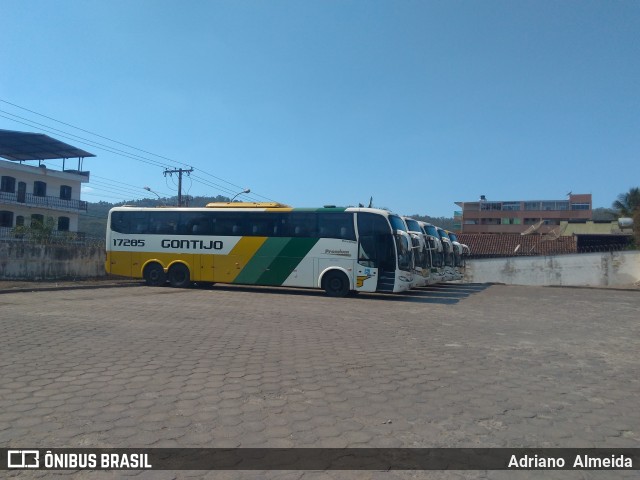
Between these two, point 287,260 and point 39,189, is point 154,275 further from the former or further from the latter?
point 39,189

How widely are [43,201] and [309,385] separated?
4155 centimetres

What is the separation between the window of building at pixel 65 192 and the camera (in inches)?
1705

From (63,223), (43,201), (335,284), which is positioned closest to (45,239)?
(335,284)

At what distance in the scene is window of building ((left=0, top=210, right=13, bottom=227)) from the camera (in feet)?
124

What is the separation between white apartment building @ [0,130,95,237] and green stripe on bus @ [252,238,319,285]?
22644mm

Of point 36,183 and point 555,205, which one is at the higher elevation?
point 555,205

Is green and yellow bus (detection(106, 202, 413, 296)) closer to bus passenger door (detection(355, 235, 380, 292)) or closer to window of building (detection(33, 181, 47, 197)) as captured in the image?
bus passenger door (detection(355, 235, 380, 292))

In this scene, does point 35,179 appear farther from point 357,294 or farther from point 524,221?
point 524,221

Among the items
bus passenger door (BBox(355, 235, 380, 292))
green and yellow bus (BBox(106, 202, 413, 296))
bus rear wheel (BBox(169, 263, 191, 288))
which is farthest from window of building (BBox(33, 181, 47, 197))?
bus passenger door (BBox(355, 235, 380, 292))

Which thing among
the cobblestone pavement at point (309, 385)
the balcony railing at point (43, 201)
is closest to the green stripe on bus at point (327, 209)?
the cobblestone pavement at point (309, 385)

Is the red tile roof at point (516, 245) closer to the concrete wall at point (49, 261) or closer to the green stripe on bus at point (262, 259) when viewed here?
the green stripe on bus at point (262, 259)

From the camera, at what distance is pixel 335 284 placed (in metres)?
18.3

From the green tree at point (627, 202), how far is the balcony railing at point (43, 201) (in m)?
54.1

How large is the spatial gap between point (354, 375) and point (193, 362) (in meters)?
2.17
